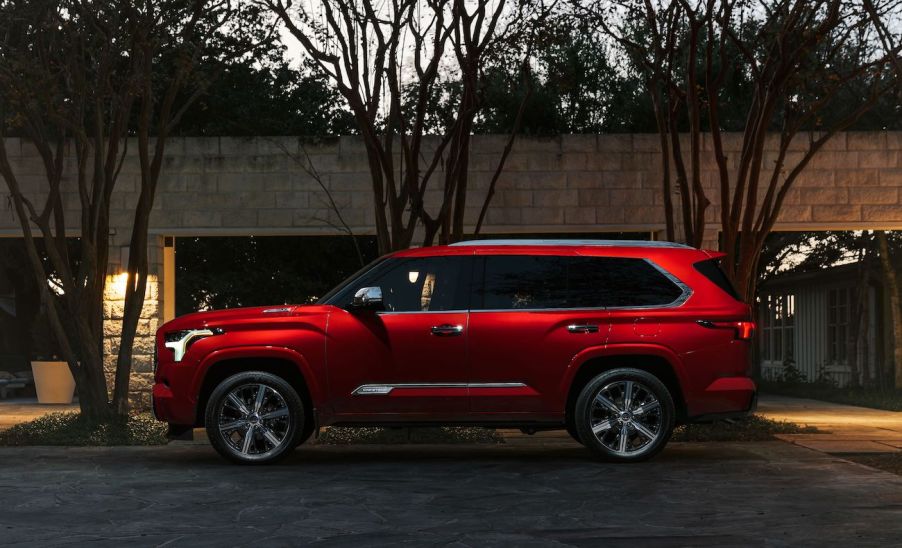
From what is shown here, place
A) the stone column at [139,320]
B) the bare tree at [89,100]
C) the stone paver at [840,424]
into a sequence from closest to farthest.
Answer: the stone paver at [840,424] → the bare tree at [89,100] → the stone column at [139,320]

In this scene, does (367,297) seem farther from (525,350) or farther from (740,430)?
(740,430)

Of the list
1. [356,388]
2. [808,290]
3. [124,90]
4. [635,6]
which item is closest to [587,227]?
[635,6]

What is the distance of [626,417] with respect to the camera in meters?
11.1

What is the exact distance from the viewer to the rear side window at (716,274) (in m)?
11.1

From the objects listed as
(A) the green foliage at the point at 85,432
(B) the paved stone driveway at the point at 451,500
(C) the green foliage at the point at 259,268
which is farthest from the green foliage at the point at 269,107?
(B) the paved stone driveway at the point at 451,500

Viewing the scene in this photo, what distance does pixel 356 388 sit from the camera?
11.0 m

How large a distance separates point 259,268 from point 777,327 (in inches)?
558

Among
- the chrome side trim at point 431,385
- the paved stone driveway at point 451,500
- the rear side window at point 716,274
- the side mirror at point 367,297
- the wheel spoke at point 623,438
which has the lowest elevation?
the paved stone driveway at point 451,500

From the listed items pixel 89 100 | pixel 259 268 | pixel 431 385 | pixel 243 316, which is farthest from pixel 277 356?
pixel 259 268

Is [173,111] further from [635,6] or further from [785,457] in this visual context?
[785,457]

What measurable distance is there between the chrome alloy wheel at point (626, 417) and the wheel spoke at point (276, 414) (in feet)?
8.56

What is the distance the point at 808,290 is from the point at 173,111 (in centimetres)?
1583

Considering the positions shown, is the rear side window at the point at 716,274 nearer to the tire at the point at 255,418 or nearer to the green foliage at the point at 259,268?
the tire at the point at 255,418


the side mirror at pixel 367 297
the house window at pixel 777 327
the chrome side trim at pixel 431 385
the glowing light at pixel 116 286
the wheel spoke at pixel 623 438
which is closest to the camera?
the side mirror at pixel 367 297
